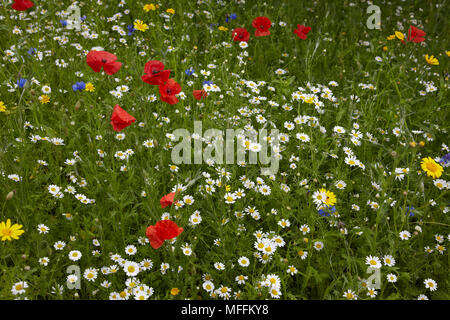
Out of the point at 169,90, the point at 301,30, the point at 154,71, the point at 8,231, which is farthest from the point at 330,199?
the point at 301,30

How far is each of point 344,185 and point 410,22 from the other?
129 inches

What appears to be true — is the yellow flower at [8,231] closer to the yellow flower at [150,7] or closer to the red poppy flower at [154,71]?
the red poppy flower at [154,71]

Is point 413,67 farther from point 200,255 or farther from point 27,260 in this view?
point 27,260

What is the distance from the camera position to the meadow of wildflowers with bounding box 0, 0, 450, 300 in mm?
2160

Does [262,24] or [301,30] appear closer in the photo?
[262,24]

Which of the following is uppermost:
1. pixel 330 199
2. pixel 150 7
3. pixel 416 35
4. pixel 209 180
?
pixel 150 7

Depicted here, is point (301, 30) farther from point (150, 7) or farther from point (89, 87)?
point (89, 87)

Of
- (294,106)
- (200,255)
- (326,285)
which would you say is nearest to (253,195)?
(200,255)

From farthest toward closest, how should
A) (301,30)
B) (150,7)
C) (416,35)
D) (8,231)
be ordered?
(150,7), (301,30), (416,35), (8,231)

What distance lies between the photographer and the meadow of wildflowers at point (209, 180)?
2.16 metres

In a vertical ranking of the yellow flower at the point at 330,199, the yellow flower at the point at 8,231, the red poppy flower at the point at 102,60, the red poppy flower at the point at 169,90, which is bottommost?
the yellow flower at the point at 8,231

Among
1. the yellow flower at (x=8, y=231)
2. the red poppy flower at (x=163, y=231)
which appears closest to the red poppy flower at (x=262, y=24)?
the red poppy flower at (x=163, y=231)

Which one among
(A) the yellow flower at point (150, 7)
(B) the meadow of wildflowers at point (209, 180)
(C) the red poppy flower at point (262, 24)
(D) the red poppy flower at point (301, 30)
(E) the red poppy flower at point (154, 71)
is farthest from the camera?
(A) the yellow flower at point (150, 7)

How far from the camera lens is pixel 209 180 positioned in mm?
2637
